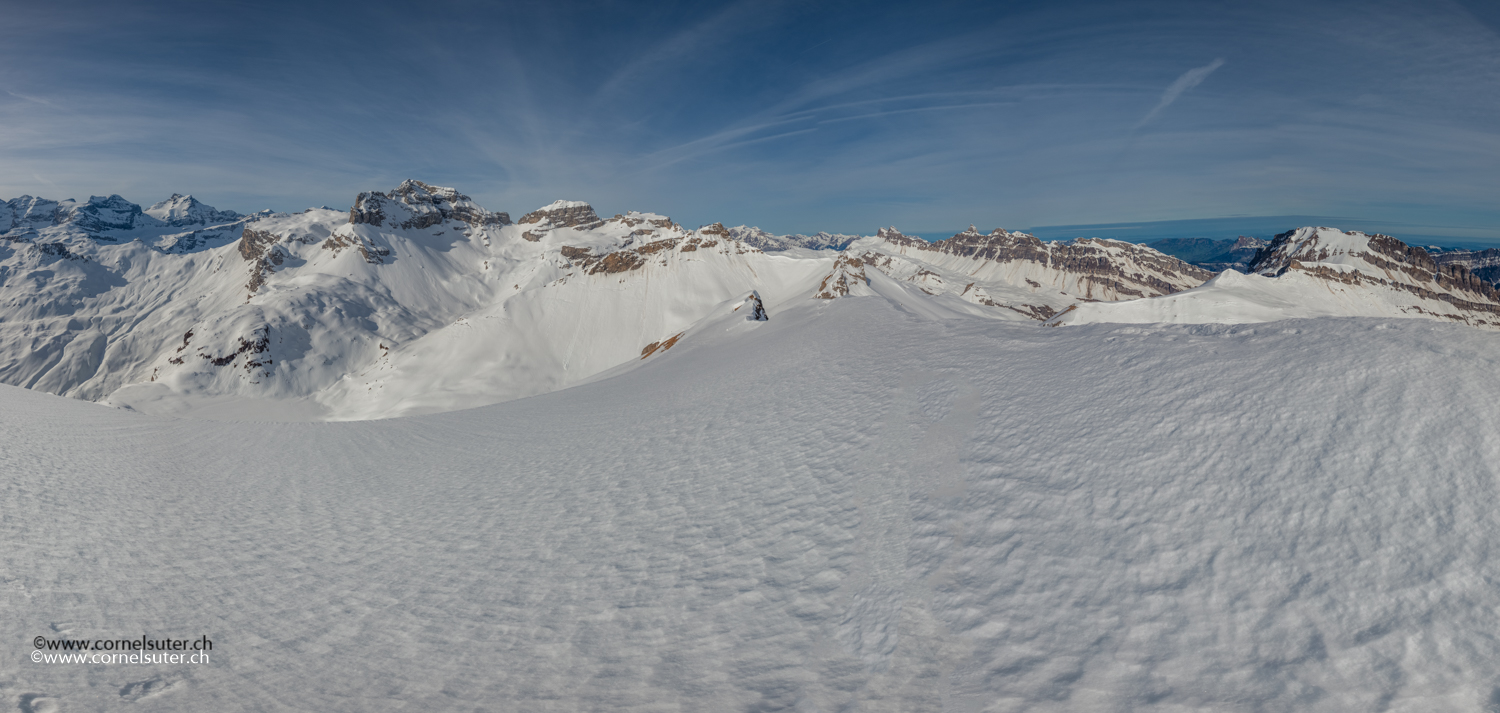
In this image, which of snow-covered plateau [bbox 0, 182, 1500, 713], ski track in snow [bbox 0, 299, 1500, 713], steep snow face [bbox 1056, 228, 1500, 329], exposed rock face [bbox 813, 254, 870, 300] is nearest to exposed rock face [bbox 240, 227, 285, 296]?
exposed rock face [bbox 813, 254, 870, 300]

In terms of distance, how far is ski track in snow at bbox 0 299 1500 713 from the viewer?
4.89 m

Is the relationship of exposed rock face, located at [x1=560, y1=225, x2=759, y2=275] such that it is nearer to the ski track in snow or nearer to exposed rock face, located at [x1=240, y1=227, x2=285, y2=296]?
exposed rock face, located at [x1=240, y1=227, x2=285, y2=296]

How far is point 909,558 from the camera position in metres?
6.82

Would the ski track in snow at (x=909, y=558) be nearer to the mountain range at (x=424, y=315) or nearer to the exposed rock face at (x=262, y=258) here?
the mountain range at (x=424, y=315)

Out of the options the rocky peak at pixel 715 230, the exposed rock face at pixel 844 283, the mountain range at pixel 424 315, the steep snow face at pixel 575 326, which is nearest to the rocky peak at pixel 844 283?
the exposed rock face at pixel 844 283

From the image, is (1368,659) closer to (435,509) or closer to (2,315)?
(435,509)

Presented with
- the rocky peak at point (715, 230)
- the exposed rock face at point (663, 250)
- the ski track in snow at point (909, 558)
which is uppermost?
the rocky peak at point (715, 230)

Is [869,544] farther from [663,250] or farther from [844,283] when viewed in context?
[663,250]

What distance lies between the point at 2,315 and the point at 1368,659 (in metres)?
320

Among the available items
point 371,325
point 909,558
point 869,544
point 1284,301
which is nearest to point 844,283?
point 869,544

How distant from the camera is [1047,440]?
8234mm

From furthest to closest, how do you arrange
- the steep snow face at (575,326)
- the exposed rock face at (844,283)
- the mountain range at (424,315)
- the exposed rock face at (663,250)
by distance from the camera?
the exposed rock face at (663,250)
the mountain range at (424,315)
the steep snow face at (575,326)
the exposed rock face at (844,283)

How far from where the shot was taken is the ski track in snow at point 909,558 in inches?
193

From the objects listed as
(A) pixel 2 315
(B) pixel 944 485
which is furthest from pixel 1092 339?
(A) pixel 2 315
